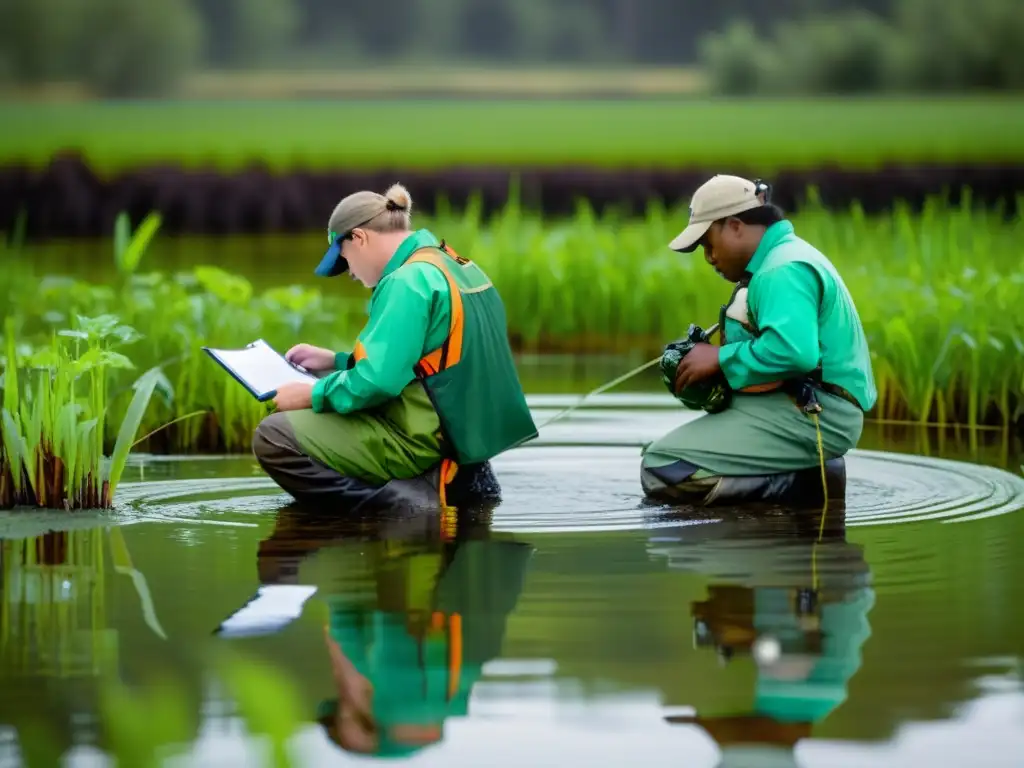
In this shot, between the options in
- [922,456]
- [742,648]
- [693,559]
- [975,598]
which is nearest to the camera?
[742,648]

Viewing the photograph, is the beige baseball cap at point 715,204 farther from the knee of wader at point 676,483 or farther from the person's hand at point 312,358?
Result: the person's hand at point 312,358

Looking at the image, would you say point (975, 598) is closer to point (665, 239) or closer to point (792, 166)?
point (665, 239)

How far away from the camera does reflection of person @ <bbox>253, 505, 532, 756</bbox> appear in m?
4.39

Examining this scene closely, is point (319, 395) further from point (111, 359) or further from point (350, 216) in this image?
point (111, 359)

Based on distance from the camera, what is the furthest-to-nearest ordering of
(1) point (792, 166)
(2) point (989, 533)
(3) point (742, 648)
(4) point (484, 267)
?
(1) point (792, 166) → (4) point (484, 267) → (2) point (989, 533) → (3) point (742, 648)

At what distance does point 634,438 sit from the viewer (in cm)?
916

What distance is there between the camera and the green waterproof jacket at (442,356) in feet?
21.9

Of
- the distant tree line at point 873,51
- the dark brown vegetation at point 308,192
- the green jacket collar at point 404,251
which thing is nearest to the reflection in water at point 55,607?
the green jacket collar at point 404,251

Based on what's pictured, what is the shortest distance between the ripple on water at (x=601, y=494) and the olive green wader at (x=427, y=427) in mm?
262

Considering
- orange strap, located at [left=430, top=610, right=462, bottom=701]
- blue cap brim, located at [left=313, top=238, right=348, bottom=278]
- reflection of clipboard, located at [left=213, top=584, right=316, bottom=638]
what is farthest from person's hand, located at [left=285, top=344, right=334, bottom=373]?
orange strap, located at [left=430, top=610, right=462, bottom=701]

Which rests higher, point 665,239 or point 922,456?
point 665,239

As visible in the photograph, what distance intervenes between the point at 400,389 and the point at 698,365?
106 centimetres

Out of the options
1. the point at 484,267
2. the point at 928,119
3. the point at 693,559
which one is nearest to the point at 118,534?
the point at 693,559

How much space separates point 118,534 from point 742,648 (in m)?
2.56
